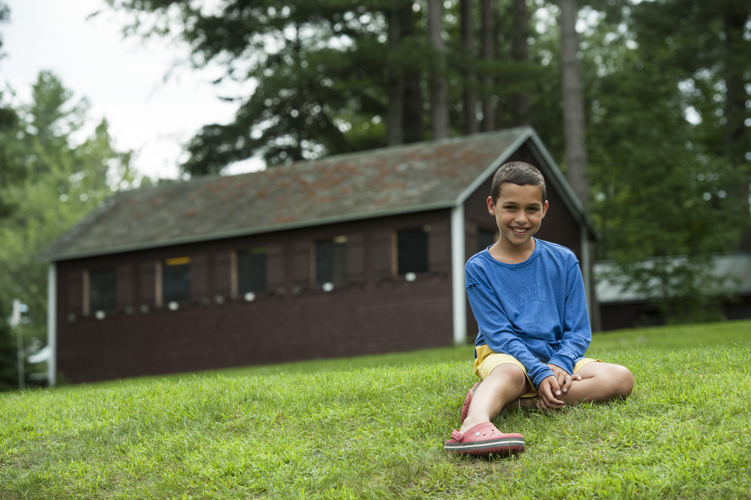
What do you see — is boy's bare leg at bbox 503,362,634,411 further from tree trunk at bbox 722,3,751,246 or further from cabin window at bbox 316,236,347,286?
tree trunk at bbox 722,3,751,246

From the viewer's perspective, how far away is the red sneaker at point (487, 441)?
166 inches

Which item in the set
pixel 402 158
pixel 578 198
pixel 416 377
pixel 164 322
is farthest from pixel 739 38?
pixel 416 377

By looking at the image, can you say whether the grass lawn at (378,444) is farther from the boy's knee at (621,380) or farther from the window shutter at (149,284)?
the window shutter at (149,284)

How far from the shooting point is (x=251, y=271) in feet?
65.8

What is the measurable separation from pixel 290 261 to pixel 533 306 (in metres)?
14.9

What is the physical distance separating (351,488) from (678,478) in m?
1.60

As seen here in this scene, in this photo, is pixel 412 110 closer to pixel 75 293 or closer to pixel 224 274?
pixel 224 274

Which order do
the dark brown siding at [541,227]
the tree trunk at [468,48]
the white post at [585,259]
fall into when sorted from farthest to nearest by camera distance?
1. the tree trunk at [468,48]
2. the white post at [585,259]
3. the dark brown siding at [541,227]

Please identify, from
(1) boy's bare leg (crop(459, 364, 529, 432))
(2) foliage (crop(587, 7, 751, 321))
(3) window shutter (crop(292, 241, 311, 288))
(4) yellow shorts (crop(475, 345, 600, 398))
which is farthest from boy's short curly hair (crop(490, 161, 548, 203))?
(2) foliage (crop(587, 7, 751, 321))

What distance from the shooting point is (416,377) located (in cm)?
629

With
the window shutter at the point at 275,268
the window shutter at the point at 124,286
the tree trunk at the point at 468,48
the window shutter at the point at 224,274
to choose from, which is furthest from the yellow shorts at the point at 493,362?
the tree trunk at the point at 468,48

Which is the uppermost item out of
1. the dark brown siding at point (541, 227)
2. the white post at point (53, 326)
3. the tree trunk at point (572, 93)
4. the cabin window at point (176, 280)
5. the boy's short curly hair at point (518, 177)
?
the tree trunk at point (572, 93)

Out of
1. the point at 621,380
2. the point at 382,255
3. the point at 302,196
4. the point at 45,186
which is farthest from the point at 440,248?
the point at 45,186

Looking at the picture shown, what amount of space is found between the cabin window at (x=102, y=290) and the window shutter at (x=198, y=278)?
8.67 ft
